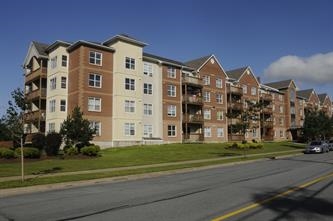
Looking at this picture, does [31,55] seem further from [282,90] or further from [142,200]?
[282,90]

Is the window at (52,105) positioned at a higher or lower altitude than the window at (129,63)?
lower

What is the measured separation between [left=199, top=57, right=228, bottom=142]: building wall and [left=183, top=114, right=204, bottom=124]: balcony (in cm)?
218

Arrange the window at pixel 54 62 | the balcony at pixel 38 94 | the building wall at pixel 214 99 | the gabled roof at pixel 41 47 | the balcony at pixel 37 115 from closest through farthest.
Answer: the window at pixel 54 62
the balcony at pixel 37 115
the balcony at pixel 38 94
the gabled roof at pixel 41 47
the building wall at pixel 214 99

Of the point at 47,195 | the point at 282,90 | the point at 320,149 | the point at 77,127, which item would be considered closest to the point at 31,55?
the point at 77,127

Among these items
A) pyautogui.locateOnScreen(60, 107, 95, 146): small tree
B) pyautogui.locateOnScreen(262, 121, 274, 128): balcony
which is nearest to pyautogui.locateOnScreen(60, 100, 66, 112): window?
pyautogui.locateOnScreen(60, 107, 95, 146): small tree

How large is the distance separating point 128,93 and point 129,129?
4.24 m

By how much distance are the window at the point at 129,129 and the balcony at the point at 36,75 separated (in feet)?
39.0

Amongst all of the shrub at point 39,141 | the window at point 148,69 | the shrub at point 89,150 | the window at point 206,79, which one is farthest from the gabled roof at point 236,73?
the shrub at point 39,141

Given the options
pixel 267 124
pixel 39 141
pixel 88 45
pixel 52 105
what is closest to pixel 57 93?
pixel 52 105

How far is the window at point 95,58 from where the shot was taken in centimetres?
4320

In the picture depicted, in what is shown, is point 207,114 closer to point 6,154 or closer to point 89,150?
point 89,150

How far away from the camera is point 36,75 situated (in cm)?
4841

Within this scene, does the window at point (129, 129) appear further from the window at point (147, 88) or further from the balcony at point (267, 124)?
the balcony at point (267, 124)

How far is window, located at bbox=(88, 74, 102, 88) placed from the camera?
42.8 meters
